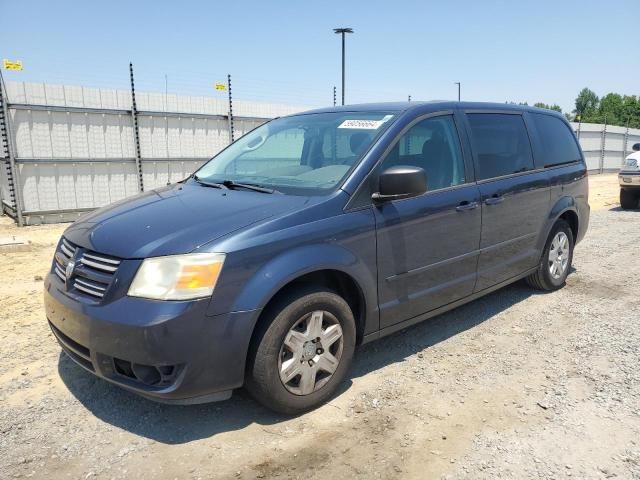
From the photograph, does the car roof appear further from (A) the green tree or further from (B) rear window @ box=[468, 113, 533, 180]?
(A) the green tree

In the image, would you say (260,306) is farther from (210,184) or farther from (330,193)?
(210,184)

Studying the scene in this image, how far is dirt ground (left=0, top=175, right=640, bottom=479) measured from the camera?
257cm

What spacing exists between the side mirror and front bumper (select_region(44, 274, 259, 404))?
1.18 m

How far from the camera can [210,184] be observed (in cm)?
373

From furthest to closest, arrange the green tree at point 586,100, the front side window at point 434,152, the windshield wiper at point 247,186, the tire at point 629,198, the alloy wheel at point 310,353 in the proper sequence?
the green tree at point 586,100
the tire at point 629,198
the front side window at point 434,152
the windshield wiper at point 247,186
the alloy wheel at point 310,353

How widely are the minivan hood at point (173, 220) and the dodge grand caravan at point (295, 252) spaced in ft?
0.04

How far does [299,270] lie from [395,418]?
1.07 metres

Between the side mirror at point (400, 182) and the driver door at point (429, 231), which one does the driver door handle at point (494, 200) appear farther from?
the side mirror at point (400, 182)

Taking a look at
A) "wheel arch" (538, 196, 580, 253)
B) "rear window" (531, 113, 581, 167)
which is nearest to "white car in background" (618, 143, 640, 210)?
"rear window" (531, 113, 581, 167)

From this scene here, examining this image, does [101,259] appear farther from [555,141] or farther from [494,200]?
[555,141]

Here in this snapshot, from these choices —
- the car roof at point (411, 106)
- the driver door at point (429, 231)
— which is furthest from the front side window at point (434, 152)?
the car roof at point (411, 106)

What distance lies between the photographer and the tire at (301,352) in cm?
279

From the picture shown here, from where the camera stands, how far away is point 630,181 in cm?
1119

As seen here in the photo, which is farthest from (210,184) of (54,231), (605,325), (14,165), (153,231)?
(14,165)
